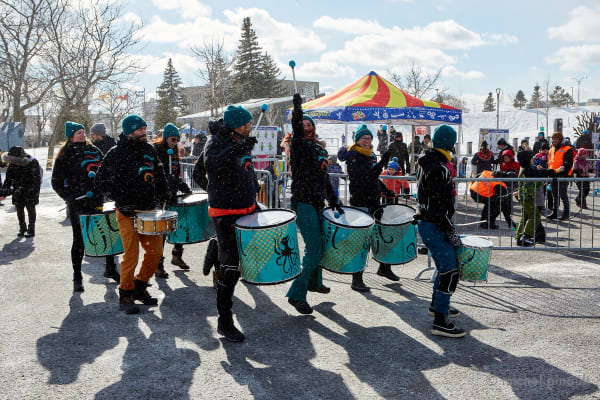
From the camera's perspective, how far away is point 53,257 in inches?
324

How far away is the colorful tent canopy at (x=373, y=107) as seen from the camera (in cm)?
1353

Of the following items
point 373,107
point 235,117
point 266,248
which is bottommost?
point 266,248

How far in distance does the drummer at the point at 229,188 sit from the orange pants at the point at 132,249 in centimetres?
112

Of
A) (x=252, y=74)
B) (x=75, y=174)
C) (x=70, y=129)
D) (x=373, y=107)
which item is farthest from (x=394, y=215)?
(x=252, y=74)

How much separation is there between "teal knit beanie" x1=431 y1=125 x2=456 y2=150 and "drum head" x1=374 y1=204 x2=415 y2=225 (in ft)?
4.36

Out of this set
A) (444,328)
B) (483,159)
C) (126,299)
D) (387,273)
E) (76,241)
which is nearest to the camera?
(444,328)

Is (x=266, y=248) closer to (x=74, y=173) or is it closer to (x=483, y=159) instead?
(x=74, y=173)

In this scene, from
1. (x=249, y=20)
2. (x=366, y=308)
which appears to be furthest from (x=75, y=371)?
(x=249, y=20)

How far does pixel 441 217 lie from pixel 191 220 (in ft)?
10.3

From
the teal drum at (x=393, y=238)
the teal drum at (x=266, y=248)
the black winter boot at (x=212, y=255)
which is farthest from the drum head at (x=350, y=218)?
the black winter boot at (x=212, y=255)

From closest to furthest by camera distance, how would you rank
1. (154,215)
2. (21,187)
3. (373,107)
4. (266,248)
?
(266,248) → (154,215) → (21,187) → (373,107)

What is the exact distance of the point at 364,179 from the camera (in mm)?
6371

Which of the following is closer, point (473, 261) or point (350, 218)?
point (473, 261)

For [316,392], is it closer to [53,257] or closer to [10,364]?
[10,364]
